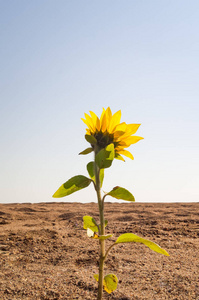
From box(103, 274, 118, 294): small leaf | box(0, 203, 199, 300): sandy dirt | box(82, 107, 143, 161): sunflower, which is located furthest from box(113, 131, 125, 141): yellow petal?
box(0, 203, 199, 300): sandy dirt

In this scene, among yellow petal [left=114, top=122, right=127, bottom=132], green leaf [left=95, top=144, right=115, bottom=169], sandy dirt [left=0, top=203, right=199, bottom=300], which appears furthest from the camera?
sandy dirt [left=0, top=203, right=199, bottom=300]

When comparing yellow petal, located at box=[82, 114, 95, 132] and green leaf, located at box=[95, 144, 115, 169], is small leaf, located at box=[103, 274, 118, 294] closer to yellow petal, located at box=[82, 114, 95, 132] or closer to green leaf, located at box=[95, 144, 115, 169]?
green leaf, located at box=[95, 144, 115, 169]

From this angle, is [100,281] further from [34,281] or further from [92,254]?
[92,254]

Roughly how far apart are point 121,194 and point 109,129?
9.8 inches

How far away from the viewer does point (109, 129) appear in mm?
1062

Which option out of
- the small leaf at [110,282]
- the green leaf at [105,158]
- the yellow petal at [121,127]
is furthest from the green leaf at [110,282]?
the yellow petal at [121,127]

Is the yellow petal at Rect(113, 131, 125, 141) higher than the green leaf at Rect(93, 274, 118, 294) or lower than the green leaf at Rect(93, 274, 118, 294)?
higher

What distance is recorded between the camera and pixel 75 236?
304 cm

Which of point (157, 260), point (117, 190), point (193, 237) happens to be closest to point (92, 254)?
point (157, 260)

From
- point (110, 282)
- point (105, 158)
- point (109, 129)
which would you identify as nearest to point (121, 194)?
point (105, 158)

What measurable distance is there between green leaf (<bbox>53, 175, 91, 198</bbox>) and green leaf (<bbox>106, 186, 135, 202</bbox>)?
94mm

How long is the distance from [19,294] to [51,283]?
216 millimetres

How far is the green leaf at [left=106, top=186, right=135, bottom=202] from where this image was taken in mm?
973

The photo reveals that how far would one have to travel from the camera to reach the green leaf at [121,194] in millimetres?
973
